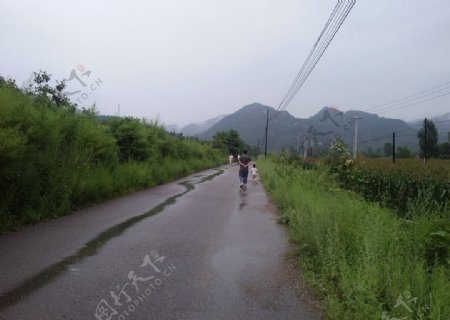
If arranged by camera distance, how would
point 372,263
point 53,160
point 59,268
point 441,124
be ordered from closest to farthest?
point 372,263 → point 59,268 → point 53,160 → point 441,124

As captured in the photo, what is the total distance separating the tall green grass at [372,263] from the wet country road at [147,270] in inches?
17.6

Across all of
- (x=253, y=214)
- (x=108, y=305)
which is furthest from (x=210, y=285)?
(x=253, y=214)

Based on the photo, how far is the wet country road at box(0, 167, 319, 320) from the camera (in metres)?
4.86

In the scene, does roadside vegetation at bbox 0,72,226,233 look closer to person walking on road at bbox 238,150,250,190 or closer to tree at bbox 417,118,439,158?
person walking on road at bbox 238,150,250,190

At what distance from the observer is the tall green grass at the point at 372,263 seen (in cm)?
417

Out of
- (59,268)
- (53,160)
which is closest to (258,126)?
(53,160)

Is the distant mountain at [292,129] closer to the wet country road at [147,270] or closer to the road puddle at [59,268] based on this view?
the wet country road at [147,270]

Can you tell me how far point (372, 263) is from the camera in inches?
191

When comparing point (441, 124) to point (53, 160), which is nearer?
point (53, 160)

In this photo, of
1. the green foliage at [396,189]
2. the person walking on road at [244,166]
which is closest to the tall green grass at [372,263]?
the green foliage at [396,189]

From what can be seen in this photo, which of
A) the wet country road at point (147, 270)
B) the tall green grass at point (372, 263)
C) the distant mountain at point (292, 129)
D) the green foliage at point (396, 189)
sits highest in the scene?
the distant mountain at point (292, 129)

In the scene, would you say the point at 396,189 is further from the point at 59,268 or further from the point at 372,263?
the point at 59,268

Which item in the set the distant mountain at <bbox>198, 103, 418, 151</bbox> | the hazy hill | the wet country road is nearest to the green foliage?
the wet country road

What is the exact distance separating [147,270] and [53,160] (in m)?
5.70
